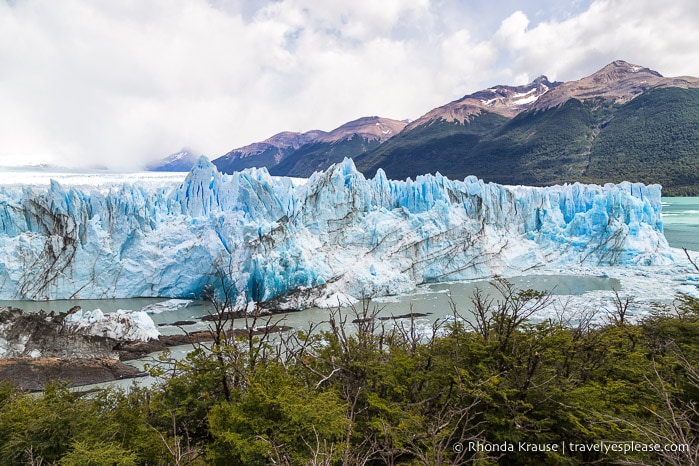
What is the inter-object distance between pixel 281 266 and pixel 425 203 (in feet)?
27.1

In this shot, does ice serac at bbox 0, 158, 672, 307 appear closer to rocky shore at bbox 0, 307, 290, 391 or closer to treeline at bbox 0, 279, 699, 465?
rocky shore at bbox 0, 307, 290, 391

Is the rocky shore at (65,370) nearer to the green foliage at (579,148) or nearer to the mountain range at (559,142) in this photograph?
the green foliage at (579,148)

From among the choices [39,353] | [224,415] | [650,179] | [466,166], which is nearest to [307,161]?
[466,166]

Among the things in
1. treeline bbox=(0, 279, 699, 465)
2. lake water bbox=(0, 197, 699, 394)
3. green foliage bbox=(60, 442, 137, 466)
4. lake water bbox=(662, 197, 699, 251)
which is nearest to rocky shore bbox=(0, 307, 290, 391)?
lake water bbox=(0, 197, 699, 394)

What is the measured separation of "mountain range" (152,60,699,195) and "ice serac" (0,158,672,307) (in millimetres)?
28393

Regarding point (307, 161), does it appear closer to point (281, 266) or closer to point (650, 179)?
point (650, 179)

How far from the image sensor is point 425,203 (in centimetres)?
2000

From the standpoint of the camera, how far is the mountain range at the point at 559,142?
4500cm

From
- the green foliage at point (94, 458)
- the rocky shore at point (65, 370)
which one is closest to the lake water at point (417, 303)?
the rocky shore at point (65, 370)

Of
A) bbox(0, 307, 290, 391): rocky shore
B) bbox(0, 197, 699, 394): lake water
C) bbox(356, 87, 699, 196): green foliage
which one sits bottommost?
bbox(0, 197, 699, 394): lake water

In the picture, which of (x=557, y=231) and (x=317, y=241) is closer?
(x=317, y=241)

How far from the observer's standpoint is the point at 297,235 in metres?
16.5

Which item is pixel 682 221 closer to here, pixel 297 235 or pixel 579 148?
pixel 579 148

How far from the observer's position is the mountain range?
45000 mm
